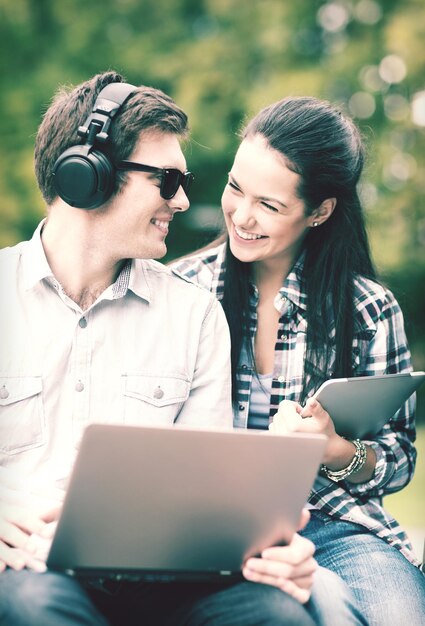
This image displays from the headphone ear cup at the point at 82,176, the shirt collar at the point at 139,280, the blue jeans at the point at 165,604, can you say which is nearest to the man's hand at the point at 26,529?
the blue jeans at the point at 165,604

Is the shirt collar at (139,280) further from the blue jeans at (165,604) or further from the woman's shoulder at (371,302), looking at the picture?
the blue jeans at (165,604)

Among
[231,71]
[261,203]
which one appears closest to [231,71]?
[231,71]

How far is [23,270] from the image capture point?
2.04 m

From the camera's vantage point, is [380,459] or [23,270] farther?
[380,459]

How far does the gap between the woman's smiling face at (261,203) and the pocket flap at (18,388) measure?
2.38 feet

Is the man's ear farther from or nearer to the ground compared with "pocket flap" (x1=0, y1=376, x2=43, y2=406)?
farther from the ground

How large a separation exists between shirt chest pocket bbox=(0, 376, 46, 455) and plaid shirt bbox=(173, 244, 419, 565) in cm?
61

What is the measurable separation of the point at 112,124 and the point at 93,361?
1.87 ft

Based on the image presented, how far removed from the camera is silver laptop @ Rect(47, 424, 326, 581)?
55.1 inches

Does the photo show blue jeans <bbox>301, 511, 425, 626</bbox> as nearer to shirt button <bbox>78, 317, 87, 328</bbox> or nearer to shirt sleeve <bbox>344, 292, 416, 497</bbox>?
shirt sleeve <bbox>344, 292, 416, 497</bbox>

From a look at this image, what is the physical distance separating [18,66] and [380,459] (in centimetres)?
644

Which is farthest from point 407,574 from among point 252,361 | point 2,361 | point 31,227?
point 31,227

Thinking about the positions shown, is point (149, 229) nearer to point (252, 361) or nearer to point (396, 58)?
point (252, 361)

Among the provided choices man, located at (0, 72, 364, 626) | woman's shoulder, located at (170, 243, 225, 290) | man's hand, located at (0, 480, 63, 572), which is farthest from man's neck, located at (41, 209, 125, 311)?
man's hand, located at (0, 480, 63, 572)
